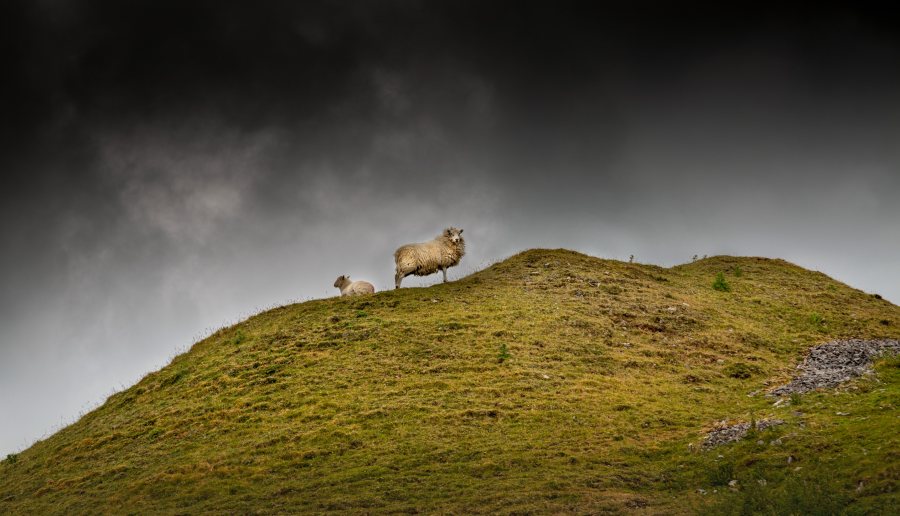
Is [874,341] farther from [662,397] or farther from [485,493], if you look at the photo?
[485,493]

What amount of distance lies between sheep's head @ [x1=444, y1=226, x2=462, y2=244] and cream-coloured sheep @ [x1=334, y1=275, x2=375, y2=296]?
20.6 ft

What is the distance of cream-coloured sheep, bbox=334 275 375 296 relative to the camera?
43781mm

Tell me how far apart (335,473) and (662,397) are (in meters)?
14.2

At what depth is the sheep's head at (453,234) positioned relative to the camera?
140 ft

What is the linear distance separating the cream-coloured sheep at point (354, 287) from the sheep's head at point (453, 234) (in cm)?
627

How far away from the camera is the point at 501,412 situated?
85.8ft

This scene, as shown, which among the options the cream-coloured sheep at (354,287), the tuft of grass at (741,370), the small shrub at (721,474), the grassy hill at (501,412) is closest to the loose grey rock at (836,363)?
the grassy hill at (501,412)

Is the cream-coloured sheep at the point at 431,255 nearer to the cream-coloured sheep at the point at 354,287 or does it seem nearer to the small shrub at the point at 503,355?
the cream-coloured sheep at the point at 354,287

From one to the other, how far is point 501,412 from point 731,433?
335 inches

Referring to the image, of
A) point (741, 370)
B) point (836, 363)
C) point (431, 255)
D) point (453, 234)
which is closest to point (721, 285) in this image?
point (741, 370)

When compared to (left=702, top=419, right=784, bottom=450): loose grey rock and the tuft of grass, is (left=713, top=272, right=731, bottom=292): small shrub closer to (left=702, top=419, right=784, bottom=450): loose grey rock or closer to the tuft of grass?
the tuft of grass

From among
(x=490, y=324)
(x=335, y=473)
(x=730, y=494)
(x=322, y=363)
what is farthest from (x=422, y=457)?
(x=490, y=324)

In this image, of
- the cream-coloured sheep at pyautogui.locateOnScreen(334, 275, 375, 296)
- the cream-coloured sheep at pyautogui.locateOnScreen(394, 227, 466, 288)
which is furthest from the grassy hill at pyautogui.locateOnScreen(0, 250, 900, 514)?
the cream-coloured sheep at pyautogui.locateOnScreen(334, 275, 375, 296)

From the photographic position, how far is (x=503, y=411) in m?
26.2
